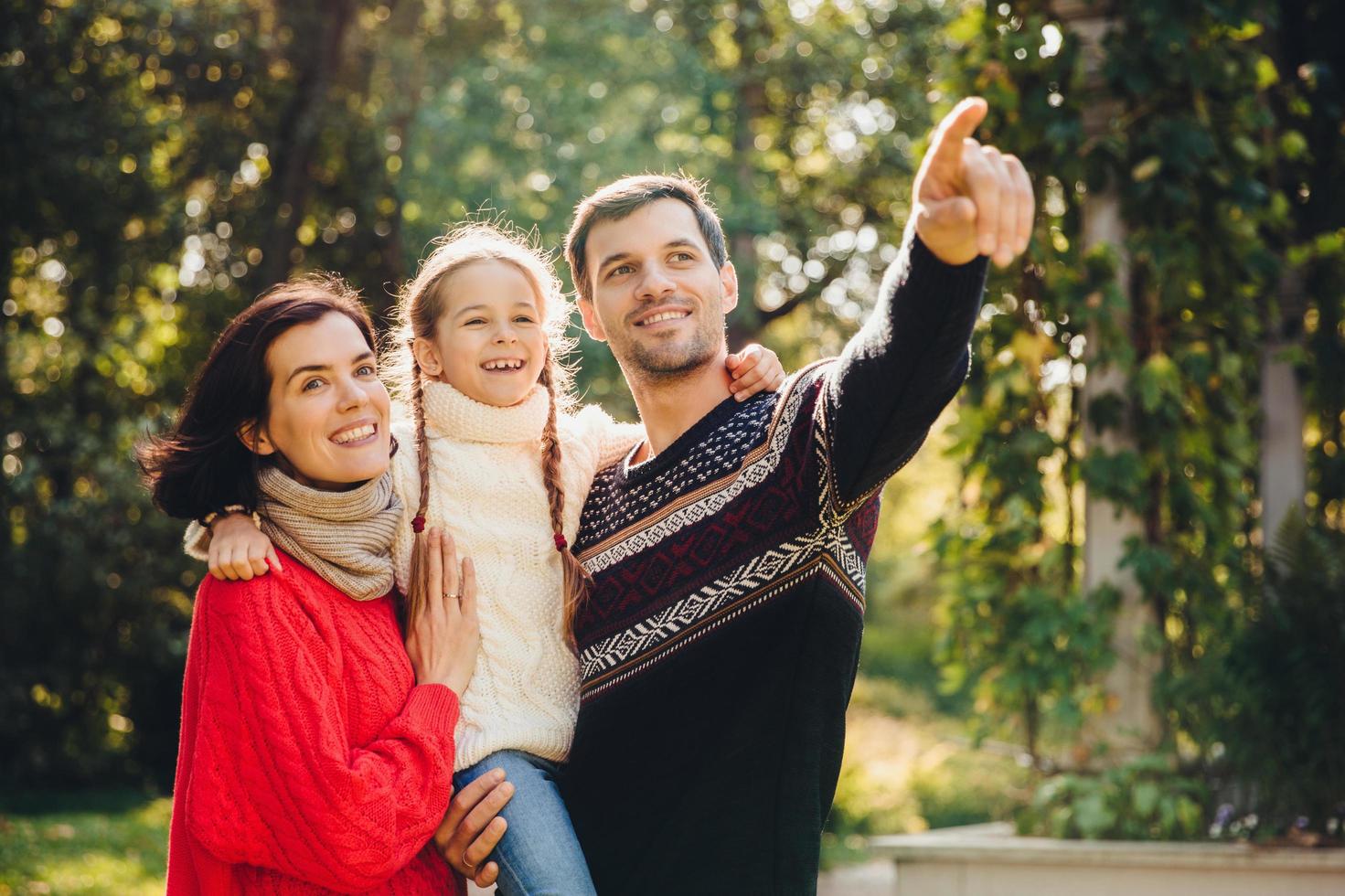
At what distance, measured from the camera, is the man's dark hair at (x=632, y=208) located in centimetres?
255

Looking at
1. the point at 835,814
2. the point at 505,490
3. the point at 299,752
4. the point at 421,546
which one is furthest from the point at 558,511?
the point at 835,814

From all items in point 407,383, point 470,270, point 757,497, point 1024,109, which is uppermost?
point 1024,109

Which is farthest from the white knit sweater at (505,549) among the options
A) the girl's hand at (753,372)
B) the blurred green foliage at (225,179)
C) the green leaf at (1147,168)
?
the blurred green foliage at (225,179)

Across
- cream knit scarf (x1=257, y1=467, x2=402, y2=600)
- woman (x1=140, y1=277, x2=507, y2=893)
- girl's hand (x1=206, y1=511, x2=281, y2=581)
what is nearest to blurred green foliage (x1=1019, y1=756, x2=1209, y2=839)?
woman (x1=140, y1=277, x2=507, y2=893)

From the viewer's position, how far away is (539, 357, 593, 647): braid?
93.8 inches

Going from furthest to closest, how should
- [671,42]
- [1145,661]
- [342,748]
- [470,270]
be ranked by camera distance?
[671,42]
[1145,661]
[470,270]
[342,748]

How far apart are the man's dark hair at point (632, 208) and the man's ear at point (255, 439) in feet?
2.25

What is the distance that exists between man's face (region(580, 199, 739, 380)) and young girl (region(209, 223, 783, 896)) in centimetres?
10

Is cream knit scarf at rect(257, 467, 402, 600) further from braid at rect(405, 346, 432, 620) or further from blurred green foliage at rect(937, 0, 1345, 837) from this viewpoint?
blurred green foliage at rect(937, 0, 1345, 837)

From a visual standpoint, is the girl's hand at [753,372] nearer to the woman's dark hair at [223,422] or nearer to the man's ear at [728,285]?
the man's ear at [728,285]

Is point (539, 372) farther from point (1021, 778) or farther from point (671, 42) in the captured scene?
point (671, 42)

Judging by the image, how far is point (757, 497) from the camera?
217 centimetres

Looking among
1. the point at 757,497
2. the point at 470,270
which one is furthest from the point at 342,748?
the point at 470,270

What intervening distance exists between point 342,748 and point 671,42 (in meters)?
9.68
